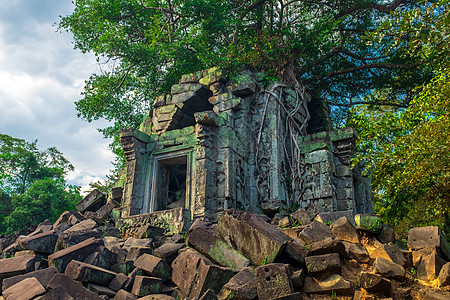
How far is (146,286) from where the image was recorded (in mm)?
4754

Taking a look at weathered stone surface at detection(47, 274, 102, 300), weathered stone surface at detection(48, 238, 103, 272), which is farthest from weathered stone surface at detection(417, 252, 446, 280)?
weathered stone surface at detection(48, 238, 103, 272)

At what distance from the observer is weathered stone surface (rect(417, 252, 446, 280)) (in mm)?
4508

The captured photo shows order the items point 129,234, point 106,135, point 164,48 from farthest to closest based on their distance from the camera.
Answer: point 106,135, point 164,48, point 129,234

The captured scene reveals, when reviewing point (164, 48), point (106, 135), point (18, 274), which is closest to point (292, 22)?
point (164, 48)

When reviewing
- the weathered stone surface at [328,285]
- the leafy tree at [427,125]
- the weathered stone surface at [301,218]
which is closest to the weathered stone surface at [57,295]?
the weathered stone surface at [328,285]

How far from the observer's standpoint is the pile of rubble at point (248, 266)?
4.33 meters

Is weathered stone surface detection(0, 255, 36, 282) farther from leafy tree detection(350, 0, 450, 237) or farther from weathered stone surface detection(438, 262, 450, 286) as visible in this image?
leafy tree detection(350, 0, 450, 237)

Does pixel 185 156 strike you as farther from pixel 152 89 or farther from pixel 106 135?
pixel 106 135

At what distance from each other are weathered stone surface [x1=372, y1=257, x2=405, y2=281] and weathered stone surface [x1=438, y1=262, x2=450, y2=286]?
0.39m

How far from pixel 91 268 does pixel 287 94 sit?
7598mm

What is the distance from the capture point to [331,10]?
13.4 meters

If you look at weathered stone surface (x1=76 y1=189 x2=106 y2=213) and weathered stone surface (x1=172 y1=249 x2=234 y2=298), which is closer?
weathered stone surface (x1=172 y1=249 x2=234 y2=298)

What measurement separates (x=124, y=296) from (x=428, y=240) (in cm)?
A: 392

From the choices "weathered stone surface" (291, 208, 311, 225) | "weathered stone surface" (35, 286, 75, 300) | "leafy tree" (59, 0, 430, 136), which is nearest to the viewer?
"weathered stone surface" (35, 286, 75, 300)
